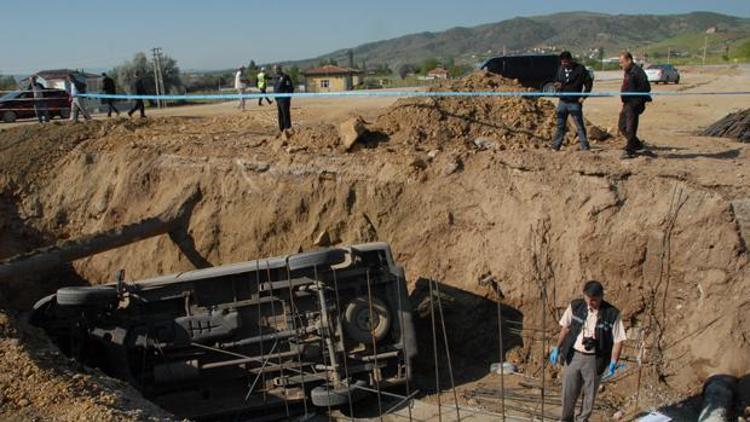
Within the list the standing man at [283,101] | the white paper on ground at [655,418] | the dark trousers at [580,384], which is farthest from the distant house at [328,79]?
the dark trousers at [580,384]

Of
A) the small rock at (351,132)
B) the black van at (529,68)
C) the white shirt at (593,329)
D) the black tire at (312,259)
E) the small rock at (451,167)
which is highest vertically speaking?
the black van at (529,68)

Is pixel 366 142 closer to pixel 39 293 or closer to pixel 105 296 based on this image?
pixel 105 296

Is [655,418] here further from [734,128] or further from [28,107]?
[28,107]

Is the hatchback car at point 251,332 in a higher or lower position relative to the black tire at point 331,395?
higher

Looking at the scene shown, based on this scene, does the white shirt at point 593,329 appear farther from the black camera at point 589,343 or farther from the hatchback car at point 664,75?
the hatchback car at point 664,75

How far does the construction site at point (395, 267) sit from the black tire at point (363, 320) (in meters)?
0.03

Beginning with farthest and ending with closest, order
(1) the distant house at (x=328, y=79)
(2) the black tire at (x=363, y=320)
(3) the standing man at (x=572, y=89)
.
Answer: (1) the distant house at (x=328, y=79), (3) the standing man at (x=572, y=89), (2) the black tire at (x=363, y=320)

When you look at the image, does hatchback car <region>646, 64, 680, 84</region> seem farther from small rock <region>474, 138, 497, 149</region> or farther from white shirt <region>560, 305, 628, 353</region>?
white shirt <region>560, 305, 628, 353</region>

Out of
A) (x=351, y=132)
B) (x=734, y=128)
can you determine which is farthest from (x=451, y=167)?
(x=734, y=128)

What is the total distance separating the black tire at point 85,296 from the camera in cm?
761

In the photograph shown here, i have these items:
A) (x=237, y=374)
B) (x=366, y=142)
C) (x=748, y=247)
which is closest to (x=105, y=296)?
(x=237, y=374)

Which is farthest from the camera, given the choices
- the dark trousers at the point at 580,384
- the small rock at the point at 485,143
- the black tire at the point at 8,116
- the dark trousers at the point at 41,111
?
the black tire at the point at 8,116

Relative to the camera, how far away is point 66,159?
37.4ft

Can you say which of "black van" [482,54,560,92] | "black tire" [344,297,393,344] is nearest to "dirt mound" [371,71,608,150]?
"black tire" [344,297,393,344]
